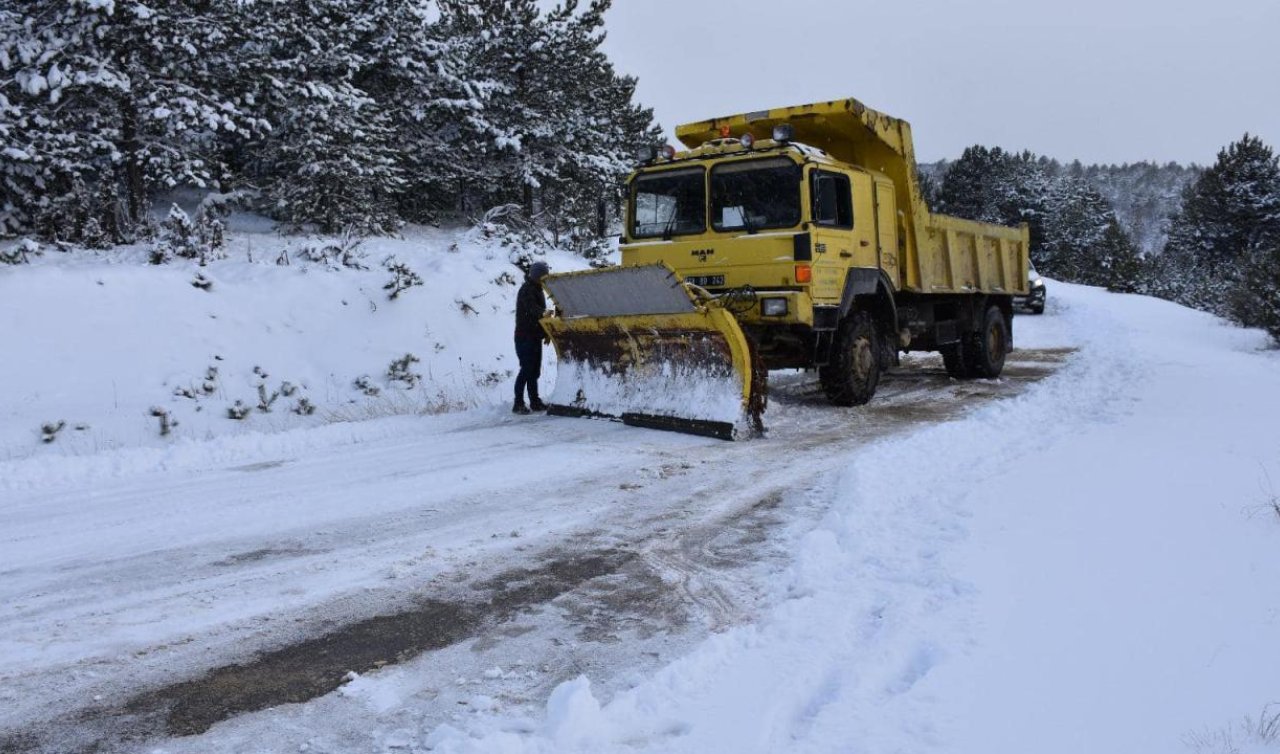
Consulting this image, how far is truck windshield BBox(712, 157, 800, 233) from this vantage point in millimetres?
8844

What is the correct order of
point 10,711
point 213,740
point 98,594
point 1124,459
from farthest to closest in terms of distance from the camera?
point 1124,459, point 98,594, point 10,711, point 213,740

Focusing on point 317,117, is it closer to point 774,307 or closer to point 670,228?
point 670,228

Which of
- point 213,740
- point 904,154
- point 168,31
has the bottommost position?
point 213,740

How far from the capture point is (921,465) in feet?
21.2

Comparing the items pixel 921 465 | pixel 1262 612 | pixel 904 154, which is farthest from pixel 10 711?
pixel 904 154

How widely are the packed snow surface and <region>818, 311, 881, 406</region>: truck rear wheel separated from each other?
1.56 ft

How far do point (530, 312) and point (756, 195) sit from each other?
276 centimetres

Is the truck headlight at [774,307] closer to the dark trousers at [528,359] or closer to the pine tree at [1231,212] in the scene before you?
the dark trousers at [528,359]

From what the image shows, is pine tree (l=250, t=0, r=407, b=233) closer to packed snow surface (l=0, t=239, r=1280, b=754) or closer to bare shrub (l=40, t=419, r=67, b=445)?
bare shrub (l=40, t=419, r=67, b=445)

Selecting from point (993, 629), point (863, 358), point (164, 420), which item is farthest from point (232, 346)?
point (993, 629)

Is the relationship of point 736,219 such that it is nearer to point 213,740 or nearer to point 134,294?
point 213,740

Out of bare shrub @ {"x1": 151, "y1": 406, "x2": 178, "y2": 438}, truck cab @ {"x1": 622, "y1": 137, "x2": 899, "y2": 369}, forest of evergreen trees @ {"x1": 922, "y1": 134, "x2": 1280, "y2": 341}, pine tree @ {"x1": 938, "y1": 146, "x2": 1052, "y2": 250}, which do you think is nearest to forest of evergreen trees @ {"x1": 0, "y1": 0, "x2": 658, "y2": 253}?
bare shrub @ {"x1": 151, "y1": 406, "x2": 178, "y2": 438}

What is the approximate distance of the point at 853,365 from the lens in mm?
9680

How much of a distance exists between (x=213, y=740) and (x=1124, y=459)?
6.09m
